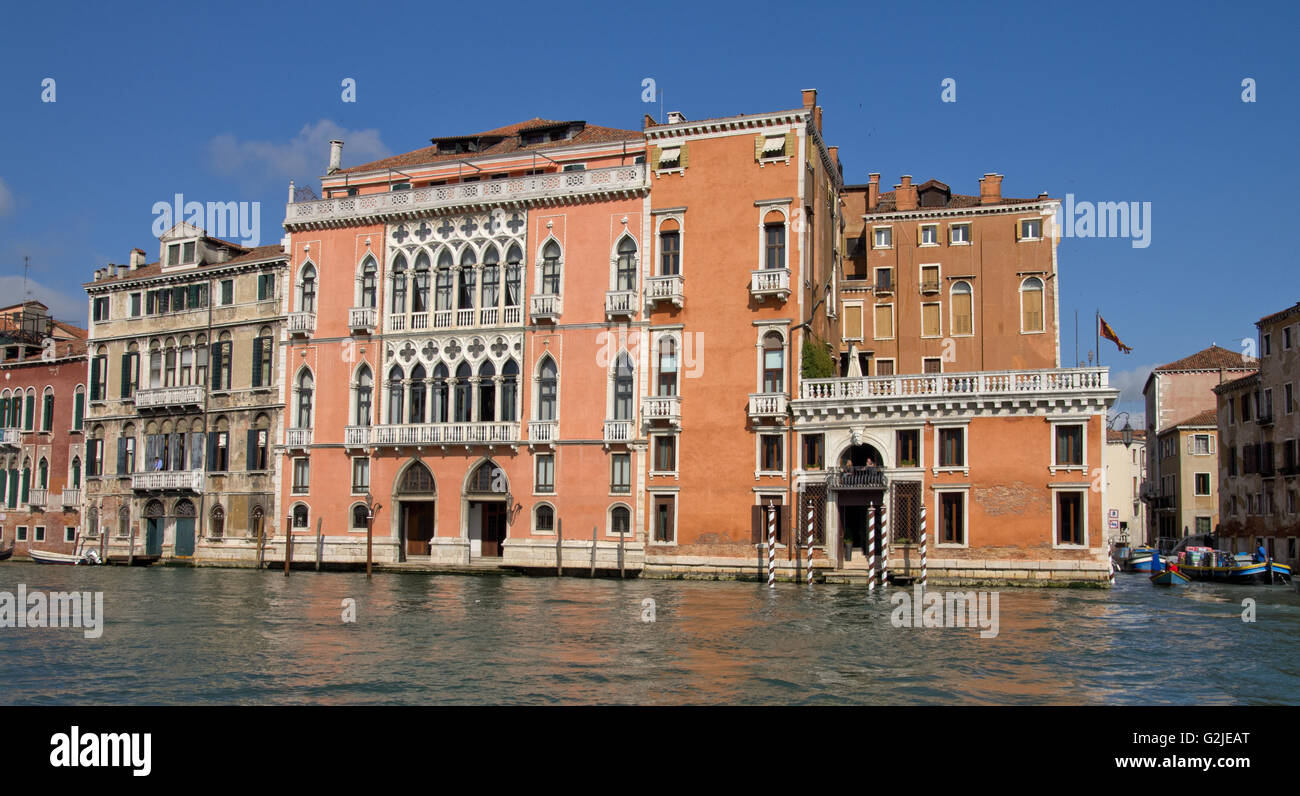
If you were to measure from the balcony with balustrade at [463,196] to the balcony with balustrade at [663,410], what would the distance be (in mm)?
6260

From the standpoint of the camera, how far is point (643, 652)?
1531 cm

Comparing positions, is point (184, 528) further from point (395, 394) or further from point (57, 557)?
point (395, 394)

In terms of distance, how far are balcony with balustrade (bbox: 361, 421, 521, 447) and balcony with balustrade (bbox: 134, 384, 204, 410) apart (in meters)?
6.95

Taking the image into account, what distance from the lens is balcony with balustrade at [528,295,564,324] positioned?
33.8 m

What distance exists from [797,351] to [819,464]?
318cm

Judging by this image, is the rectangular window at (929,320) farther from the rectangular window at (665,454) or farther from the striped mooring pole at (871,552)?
the rectangular window at (665,454)

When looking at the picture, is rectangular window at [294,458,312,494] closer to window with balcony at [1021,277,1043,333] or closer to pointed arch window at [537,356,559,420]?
pointed arch window at [537,356,559,420]

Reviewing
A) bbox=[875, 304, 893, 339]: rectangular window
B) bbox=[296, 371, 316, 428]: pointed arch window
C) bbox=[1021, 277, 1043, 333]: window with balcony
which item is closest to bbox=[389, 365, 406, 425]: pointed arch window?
bbox=[296, 371, 316, 428]: pointed arch window

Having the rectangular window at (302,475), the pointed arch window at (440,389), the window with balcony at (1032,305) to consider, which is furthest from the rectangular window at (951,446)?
the rectangular window at (302,475)

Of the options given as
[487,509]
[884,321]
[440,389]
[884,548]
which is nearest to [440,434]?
[440,389]

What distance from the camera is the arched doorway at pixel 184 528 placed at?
38.9 meters

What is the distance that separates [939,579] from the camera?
2788 centimetres

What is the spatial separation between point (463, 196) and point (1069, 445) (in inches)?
766
